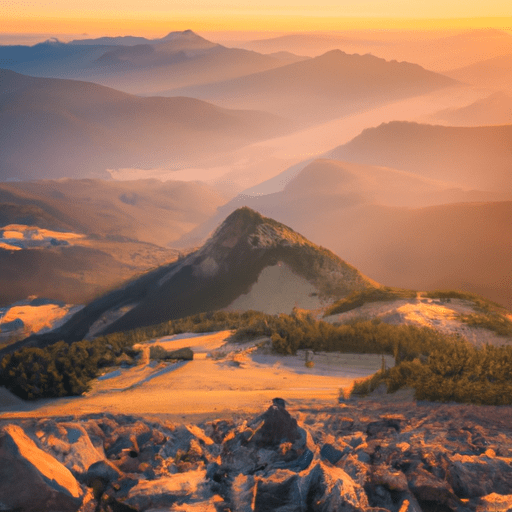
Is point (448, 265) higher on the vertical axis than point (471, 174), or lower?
lower

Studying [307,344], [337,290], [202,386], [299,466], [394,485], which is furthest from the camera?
[337,290]

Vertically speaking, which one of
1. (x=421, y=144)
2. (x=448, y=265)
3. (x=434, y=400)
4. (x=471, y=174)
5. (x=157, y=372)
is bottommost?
(x=448, y=265)

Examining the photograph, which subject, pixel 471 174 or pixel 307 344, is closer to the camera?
pixel 307 344

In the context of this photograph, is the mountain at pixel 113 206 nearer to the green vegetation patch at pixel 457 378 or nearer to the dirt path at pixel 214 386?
the dirt path at pixel 214 386

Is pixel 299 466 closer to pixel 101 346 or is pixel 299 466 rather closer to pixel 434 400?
pixel 434 400

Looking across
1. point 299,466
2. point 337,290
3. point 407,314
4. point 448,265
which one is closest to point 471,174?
point 448,265

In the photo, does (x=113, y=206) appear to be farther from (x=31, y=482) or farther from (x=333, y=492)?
(x=333, y=492)

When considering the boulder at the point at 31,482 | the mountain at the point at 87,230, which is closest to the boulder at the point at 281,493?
the boulder at the point at 31,482
